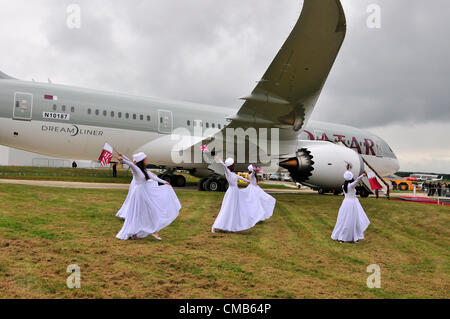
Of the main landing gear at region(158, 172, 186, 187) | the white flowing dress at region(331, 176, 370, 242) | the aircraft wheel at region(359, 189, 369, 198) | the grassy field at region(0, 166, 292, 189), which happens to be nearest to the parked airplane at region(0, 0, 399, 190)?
the main landing gear at region(158, 172, 186, 187)

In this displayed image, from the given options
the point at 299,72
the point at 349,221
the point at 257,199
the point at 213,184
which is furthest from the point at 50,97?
the point at 349,221

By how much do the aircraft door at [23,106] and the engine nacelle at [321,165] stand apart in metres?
10.6

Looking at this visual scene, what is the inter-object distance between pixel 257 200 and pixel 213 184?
8.47 meters

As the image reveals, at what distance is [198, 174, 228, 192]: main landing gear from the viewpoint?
1666cm

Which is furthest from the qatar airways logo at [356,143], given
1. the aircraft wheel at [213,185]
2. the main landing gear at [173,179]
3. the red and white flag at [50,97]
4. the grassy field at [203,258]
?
the red and white flag at [50,97]

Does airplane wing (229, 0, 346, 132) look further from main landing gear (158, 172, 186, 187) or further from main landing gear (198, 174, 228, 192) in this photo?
main landing gear (158, 172, 186, 187)

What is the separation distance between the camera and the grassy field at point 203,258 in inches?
155

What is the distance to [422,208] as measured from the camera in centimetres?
1255

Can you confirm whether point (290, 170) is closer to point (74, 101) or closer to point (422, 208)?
point (422, 208)

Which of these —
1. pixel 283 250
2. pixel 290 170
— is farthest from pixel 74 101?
pixel 283 250
